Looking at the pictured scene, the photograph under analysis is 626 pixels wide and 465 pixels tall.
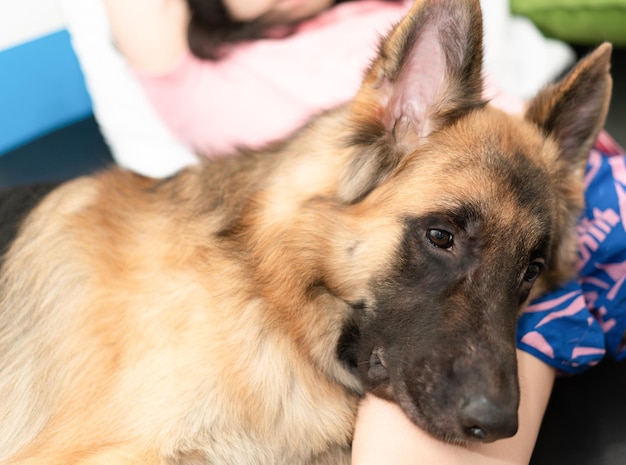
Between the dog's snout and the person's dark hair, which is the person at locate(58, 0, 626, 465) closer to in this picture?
the person's dark hair

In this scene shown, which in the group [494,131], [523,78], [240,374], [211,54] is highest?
[494,131]

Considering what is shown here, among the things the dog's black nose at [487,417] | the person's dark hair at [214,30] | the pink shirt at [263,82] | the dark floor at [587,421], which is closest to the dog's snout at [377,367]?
the dog's black nose at [487,417]

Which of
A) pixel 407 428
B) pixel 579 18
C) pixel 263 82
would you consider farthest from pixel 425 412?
pixel 579 18

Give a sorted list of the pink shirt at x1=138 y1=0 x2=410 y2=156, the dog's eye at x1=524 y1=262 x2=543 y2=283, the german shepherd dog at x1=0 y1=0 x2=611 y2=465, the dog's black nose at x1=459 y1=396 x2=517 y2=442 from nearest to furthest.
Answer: the dog's black nose at x1=459 y1=396 x2=517 y2=442 → the german shepherd dog at x1=0 y1=0 x2=611 y2=465 → the dog's eye at x1=524 y1=262 x2=543 y2=283 → the pink shirt at x1=138 y1=0 x2=410 y2=156

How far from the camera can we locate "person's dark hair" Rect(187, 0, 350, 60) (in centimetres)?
245

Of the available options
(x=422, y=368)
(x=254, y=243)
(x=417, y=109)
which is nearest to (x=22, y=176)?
(x=254, y=243)

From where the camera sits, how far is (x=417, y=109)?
1.47 m

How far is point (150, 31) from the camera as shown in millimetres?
2389

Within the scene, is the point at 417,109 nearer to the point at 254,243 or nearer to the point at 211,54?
the point at 254,243

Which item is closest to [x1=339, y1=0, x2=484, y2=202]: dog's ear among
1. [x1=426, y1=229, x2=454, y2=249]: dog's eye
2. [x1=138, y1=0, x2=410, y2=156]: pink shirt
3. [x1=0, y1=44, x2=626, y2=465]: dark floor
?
[x1=426, y1=229, x2=454, y2=249]: dog's eye

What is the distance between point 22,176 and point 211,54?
0.96 m

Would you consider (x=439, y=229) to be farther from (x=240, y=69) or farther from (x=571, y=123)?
(x=240, y=69)

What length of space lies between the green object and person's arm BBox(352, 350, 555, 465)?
74.0 inches

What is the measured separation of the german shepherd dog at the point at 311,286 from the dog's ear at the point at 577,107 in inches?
0.5
